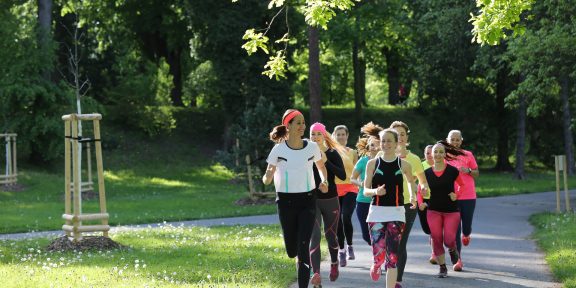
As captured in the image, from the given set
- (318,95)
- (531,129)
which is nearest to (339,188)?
(318,95)

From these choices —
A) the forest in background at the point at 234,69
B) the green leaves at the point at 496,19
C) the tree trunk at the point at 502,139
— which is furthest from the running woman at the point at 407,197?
the tree trunk at the point at 502,139

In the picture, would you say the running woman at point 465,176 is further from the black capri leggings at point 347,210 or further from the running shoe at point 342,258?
the running shoe at point 342,258

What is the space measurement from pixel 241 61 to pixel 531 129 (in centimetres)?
1457

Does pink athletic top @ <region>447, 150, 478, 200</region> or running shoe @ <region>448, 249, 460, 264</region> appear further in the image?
pink athletic top @ <region>447, 150, 478, 200</region>

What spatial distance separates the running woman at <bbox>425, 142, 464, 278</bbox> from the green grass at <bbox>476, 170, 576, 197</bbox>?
54.3 ft

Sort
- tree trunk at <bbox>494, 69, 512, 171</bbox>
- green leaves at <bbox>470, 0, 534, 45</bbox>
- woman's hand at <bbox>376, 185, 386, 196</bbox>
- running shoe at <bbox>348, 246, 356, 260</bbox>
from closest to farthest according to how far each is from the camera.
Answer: woman's hand at <bbox>376, 185, 386, 196</bbox> → green leaves at <bbox>470, 0, 534, 45</bbox> → running shoe at <bbox>348, 246, 356, 260</bbox> → tree trunk at <bbox>494, 69, 512, 171</bbox>

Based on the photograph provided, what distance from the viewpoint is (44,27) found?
3616 cm

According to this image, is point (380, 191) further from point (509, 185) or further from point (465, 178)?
point (509, 185)

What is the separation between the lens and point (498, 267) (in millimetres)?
11547

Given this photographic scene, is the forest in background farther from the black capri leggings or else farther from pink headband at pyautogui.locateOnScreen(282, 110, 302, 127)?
pink headband at pyautogui.locateOnScreen(282, 110, 302, 127)

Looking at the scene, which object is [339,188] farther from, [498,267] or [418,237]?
[418,237]

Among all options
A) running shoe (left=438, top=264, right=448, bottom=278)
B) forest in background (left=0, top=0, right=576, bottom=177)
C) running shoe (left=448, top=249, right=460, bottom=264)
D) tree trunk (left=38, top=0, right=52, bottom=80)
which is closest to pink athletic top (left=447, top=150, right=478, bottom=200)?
running shoe (left=448, top=249, right=460, bottom=264)

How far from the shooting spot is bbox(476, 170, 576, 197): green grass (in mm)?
28219

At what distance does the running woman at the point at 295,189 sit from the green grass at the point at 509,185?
18863mm
